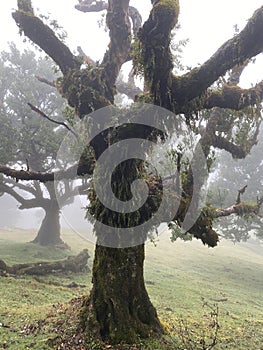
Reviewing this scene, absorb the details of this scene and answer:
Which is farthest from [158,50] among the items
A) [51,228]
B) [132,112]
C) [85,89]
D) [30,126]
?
[51,228]

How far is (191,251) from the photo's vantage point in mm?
38750

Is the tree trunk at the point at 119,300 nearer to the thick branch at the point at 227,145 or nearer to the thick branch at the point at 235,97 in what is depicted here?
the thick branch at the point at 235,97

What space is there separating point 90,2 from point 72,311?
14.6 meters

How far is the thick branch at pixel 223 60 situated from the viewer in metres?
6.54

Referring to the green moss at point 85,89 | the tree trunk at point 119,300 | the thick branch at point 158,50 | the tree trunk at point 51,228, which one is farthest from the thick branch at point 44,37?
the tree trunk at point 51,228

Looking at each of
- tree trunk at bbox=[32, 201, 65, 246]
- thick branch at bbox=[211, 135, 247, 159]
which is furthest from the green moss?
tree trunk at bbox=[32, 201, 65, 246]

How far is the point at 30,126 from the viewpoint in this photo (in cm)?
2509

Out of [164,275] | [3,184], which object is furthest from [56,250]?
[164,275]

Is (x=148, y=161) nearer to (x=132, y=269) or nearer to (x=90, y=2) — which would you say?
→ (x=132, y=269)

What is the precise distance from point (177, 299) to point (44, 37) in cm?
1406

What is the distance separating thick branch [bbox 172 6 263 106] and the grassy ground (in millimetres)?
5217

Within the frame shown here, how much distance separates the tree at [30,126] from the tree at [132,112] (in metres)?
13.1

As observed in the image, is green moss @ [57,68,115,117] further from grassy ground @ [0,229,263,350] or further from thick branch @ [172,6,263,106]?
grassy ground @ [0,229,263,350]

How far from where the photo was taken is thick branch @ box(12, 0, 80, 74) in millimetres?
9062
